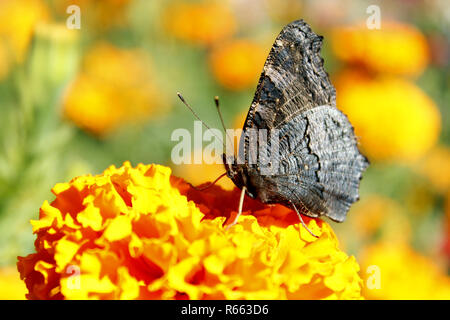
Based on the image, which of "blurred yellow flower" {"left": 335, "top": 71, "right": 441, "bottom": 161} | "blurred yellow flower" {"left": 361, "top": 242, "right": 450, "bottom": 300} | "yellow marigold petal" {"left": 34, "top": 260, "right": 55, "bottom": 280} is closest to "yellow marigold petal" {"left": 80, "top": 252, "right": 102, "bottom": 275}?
"yellow marigold petal" {"left": 34, "top": 260, "right": 55, "bottom": 280}

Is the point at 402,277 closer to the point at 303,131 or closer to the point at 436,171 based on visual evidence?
the point at 303,131

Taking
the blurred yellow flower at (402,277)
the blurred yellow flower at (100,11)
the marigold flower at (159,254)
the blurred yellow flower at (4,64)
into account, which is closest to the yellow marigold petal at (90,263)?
the marigold flower at (159,254)

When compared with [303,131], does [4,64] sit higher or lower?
higher

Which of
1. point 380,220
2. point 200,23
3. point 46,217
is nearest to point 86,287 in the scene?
point 46,217

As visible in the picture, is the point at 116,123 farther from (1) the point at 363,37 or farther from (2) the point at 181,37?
(1) the point at 363,37

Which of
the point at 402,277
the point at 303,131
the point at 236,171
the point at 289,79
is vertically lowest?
the point at 402,277

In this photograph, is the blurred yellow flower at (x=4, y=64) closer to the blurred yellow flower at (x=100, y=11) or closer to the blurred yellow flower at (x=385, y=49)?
the blurred yellow flower at (x=100, y=11)

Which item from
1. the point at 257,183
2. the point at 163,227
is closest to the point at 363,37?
the point at 257,183
